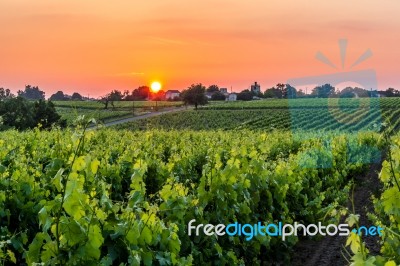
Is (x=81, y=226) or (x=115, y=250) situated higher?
(x=81, y=226)

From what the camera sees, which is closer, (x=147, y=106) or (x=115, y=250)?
(x=115, y=250)

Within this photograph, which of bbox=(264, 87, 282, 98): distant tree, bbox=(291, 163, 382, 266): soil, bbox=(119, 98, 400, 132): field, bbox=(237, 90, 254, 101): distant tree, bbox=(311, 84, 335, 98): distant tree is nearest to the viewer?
bbox=(291, 163, 382, 266): soil


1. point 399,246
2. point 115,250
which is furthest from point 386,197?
point 115,250

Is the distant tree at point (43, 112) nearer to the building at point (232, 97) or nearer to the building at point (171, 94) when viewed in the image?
the building at point (232, 97)

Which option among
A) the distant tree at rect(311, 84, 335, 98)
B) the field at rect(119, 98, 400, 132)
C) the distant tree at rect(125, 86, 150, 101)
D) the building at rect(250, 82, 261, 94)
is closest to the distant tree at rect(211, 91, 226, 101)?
the building at rect(250, 82, 261, 94)

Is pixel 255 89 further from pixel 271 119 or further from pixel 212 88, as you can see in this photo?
pixel 271 119

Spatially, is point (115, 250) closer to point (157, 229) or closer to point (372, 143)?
point (157, 229)

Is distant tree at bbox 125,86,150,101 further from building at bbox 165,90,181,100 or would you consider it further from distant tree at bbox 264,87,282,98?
distant tree at bbox 264,87,282,98

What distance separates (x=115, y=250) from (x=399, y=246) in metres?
2.40

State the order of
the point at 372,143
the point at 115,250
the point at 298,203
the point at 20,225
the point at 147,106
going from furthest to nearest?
the point at 147,106
the point at 372,143
the point at 298,203
the point at 20,225
the point at 115,250

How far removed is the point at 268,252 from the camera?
8289 mm

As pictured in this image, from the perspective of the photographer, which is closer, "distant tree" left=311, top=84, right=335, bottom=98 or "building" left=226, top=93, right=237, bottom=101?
"distant tree" left=311, top=84, right=335, bottom=98

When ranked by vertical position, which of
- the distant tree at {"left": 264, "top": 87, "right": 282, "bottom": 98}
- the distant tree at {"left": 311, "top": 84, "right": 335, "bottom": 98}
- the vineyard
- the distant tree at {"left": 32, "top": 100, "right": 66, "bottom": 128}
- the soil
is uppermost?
the distant tree at {"left": 311, "top": 84, "right": 335, "bottom": 98}

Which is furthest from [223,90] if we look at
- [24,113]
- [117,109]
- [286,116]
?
[24,113]
